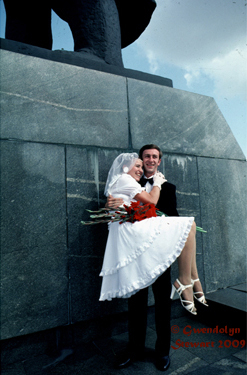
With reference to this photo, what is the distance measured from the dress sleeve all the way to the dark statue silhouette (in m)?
2.17

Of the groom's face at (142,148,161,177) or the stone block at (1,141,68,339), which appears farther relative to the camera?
the groom's face at (142,148,161,177)

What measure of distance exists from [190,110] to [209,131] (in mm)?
512

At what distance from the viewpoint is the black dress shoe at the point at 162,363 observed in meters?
2.44

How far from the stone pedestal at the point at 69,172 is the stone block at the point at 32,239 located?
1cm

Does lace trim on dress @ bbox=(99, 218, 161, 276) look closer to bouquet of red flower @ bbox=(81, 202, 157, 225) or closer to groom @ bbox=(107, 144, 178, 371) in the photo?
bouquet of red flower @ bbox=(81, 202, 157, 225)

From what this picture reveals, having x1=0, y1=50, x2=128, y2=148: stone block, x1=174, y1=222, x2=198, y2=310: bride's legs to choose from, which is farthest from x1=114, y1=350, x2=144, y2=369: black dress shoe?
x1=0, y1=50, x2=128, y2=148: stone block

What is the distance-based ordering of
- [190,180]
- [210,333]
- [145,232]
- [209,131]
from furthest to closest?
[209,131] → [190,180] → [210,333] → [145,232]

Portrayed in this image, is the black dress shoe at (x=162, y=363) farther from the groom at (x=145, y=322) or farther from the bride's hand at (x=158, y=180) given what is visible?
the bride's hand at (x=158, y=180)

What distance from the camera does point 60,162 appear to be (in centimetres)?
306

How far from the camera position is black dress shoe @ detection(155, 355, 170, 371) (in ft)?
8.01

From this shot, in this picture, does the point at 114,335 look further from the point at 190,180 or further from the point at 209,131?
the point at 209,131

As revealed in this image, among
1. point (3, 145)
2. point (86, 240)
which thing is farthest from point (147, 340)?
point (3, 145)

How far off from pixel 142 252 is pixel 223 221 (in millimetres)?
2381

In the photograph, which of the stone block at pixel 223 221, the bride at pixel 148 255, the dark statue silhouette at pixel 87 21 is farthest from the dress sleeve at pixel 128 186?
the dark statue silhouette at pixel 87 21
